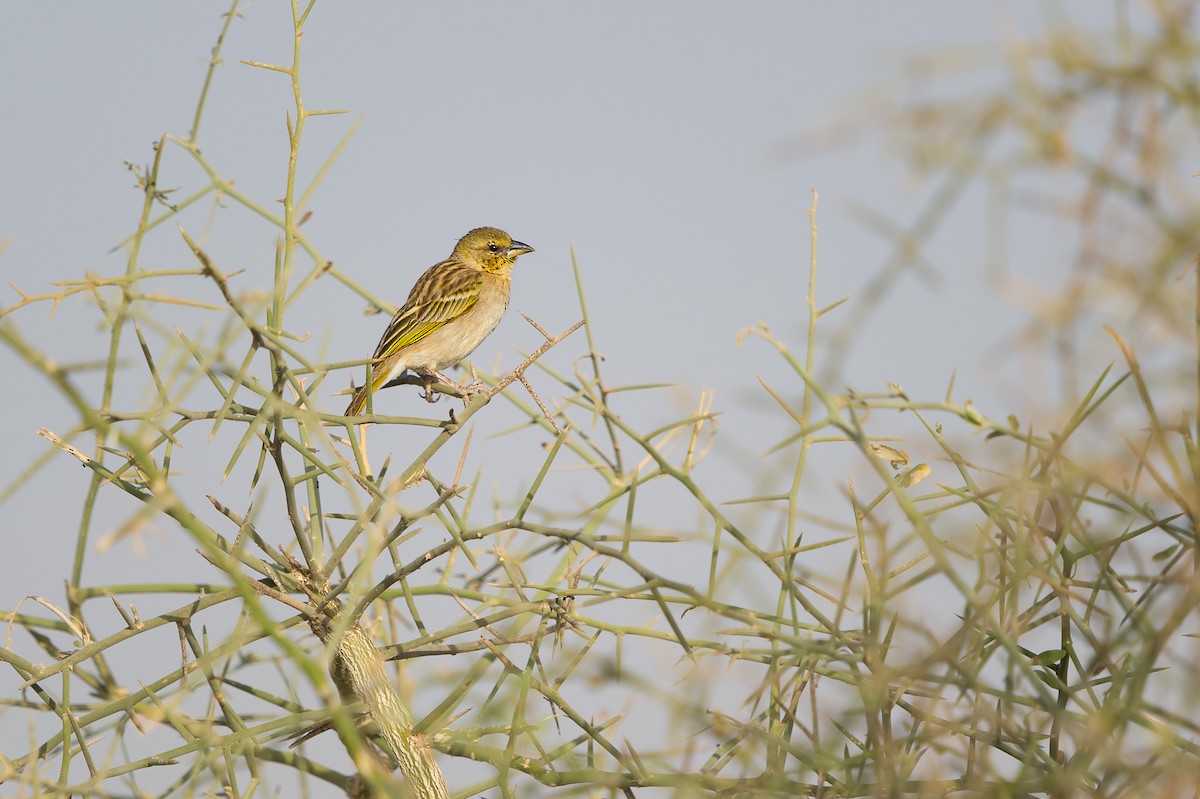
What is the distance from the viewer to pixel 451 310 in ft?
26.7

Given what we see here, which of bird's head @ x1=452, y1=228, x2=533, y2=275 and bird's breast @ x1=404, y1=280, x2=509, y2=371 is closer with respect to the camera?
bird's breast @ x1=404, y1=280, x2=509, y2=371

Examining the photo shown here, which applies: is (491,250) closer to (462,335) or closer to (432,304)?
(432,304)

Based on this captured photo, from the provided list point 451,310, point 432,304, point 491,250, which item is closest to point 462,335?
point 451,310

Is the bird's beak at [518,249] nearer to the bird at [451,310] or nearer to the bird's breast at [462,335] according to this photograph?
the bird at [451,310]

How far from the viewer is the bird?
7.68m

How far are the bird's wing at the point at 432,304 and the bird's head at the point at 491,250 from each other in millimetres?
175

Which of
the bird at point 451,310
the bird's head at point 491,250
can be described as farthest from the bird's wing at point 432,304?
the bird's head at point 491,250

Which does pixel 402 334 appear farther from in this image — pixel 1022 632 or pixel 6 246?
pixel 1022 632

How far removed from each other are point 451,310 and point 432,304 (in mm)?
136

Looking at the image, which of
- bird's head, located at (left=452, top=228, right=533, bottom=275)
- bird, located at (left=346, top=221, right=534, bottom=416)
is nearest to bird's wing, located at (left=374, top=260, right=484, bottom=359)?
bird, located at (left=346, top=221, right=534, bottom=416)

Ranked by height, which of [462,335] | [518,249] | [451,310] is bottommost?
[462,335]

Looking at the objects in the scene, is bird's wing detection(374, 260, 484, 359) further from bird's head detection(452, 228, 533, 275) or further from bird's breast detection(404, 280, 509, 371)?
bird's head detection(452, 228, 533, 275)

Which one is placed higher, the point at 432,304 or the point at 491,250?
the point at 491,250

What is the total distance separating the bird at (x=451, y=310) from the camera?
7684 mm
